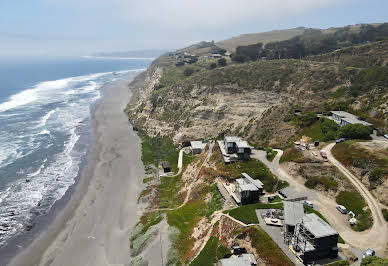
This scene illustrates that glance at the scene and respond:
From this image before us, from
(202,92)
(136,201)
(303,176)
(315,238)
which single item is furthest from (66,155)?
(315,238)

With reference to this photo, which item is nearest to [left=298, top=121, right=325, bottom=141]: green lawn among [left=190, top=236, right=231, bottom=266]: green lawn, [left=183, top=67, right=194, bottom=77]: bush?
[left=190, top=236, right=231, bottom=266]: green lawn

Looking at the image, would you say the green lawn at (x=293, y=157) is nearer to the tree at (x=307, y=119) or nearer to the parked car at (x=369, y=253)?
the tree at (x=307, y=119)

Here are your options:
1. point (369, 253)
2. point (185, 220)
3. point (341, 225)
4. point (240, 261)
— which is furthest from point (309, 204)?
point (185, 220)

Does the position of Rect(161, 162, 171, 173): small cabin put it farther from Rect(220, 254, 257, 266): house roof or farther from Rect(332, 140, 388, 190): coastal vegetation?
Rect(220, 254, 257, 266): house roof

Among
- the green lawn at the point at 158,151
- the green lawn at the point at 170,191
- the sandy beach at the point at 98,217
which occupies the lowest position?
the sandy beach at the point at 98,217

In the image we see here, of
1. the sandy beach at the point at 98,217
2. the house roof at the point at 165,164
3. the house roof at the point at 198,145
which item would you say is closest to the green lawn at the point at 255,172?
the house roof at the point at 198,145

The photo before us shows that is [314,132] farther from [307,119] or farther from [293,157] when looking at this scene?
[293,157]
